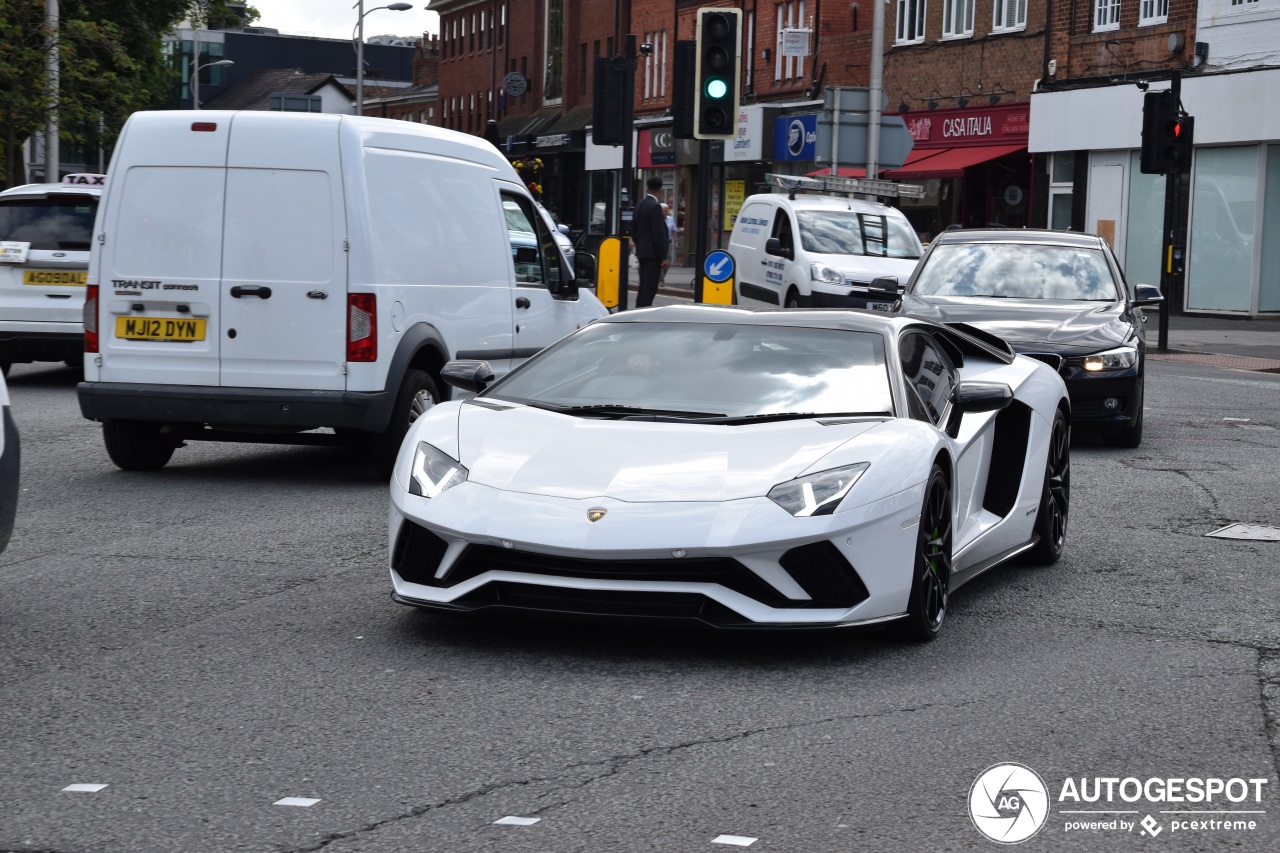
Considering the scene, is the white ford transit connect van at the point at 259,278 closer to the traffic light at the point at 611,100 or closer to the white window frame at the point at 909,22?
the traffic light at the point at 611,100

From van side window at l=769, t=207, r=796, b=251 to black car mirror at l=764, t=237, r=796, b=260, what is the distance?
0.24 feet

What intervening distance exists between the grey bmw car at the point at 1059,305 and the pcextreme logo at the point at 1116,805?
24.9ft

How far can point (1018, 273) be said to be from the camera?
48.8 ft

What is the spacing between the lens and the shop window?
32406 mm

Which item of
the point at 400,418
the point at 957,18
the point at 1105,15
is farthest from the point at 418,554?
the point at 957,18

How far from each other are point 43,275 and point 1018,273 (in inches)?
325

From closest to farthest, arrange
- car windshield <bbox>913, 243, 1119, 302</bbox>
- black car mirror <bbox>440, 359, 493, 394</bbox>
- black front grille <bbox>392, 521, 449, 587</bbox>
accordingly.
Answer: black front grille <bbox>392, 521, 449, 587</bbox>
black car mirror <bbox>440, 359, 493, 394</bbox>
car windshield <bbox>913, 243, 1119, 302</bbox>

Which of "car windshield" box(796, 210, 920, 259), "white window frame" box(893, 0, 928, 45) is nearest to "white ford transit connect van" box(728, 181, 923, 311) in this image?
"car windshield" box(796, 210, 920, 259)

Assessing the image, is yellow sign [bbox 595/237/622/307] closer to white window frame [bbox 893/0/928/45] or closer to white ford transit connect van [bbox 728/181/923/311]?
white ford transit connect van [bbox 728/181/923/311]

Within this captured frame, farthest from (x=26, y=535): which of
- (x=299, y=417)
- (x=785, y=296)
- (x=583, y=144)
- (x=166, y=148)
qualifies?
(x=583, y=144)

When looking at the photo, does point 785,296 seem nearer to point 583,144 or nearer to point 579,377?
point 579,377

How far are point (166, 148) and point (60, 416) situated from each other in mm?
4467

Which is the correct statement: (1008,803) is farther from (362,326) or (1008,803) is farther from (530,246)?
(530,246)

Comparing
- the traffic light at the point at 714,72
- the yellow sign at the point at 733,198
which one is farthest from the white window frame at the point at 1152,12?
the yellow sign at the point at 733,198
